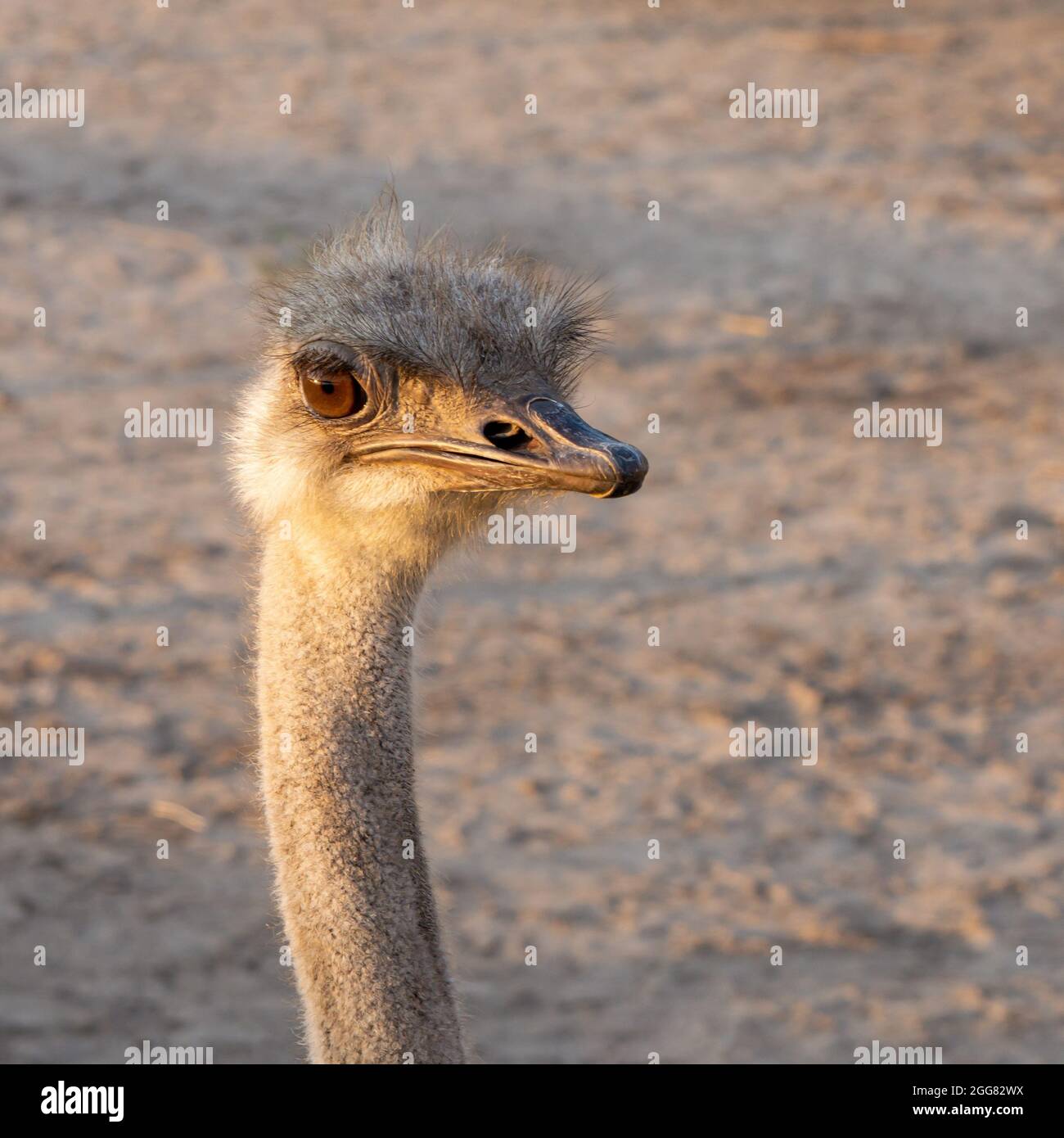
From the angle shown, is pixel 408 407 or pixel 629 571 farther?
pixel 629 571

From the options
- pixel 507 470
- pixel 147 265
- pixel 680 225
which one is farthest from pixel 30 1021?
pixel 680 225

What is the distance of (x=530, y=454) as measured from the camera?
210 cm

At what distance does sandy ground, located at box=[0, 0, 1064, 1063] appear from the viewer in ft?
11.4

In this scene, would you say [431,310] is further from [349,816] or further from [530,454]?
[349,816]

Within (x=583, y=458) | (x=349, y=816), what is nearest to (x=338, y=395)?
(x=583, y=458)

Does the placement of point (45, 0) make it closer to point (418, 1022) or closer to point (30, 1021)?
point (30, 1021)

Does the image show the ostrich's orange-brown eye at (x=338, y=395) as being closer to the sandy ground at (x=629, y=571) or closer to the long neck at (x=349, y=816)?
the long neck at (x=349, y=816)

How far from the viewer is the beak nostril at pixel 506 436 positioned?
6.96 feet

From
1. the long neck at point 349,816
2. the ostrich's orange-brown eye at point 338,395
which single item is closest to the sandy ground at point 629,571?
the long neck at point 349,816

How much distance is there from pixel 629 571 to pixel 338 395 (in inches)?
103

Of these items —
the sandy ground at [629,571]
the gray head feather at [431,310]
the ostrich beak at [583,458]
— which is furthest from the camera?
the sandy ground at [629,571]

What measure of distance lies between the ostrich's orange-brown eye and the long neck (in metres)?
0.17

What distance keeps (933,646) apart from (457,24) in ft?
16.5

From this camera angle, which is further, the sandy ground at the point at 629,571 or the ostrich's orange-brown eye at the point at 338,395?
the sandy ground at the point at 629,571
